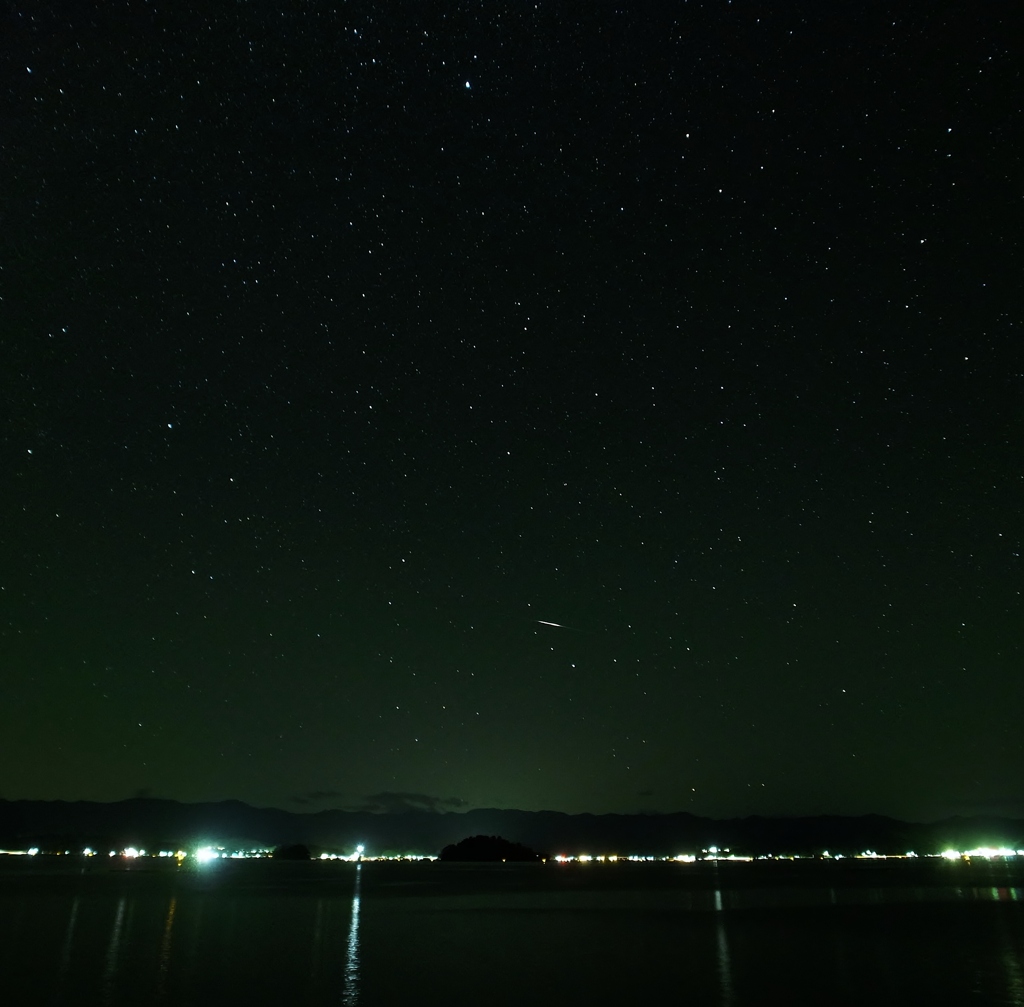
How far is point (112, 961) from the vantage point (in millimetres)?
25484

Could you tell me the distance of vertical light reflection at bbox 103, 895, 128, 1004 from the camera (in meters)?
20.5

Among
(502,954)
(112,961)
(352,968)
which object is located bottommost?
(352,968)

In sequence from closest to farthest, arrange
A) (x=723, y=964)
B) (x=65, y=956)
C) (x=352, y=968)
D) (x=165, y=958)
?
1. (x=352, y=968)
2. (x=723, y=964)
3. (x=165, y=958)
4. (x=65, y=956)

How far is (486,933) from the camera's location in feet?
116

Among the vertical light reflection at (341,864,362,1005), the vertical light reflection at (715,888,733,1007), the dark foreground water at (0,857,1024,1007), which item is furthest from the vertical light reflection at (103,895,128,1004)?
the vertical light reflection at (715,888,733,1007)

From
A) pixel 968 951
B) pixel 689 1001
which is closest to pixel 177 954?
pixel 689 1001

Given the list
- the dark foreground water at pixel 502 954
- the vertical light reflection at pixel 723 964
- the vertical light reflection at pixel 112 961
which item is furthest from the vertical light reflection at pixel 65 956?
the vertical light reflection at pixel 723 964

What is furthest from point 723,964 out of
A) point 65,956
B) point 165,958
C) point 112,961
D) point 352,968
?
point 65,956

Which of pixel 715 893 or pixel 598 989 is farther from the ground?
pixel 715 893

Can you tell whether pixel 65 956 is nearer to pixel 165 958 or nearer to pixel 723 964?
pixel 165 958

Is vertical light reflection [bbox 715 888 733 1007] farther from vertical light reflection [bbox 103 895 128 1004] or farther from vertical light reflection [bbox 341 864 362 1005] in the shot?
vertical light reflection [bbox 103 895 128 1004]

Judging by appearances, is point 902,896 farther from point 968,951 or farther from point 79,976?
point 79,976

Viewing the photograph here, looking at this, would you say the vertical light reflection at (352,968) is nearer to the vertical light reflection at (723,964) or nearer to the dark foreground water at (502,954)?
the dark foreground water at (502,954)

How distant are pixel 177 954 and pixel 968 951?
26.0 metres
